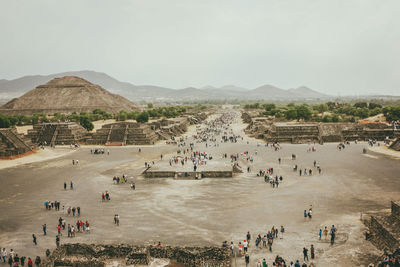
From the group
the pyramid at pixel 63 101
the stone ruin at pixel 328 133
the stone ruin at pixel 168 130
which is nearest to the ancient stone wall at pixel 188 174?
the stone ruin at pixel 328 133

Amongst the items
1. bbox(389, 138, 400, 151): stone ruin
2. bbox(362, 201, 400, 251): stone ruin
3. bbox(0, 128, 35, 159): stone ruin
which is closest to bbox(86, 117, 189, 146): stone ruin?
bbox(0, 128, 35, 159): stone ruin

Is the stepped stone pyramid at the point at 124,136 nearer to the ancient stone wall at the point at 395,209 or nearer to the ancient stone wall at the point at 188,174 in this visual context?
the ancient stone wall at the point at 188,174

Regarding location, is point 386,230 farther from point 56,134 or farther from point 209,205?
point 56,134

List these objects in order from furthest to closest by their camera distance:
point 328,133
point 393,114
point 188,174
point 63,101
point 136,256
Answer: point 63,101 < point 393,114 < point 328,133 < point 188,174 < point 136,256

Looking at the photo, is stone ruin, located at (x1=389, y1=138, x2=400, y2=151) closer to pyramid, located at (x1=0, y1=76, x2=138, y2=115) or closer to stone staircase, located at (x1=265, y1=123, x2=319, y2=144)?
stone staircase, located at (x1=265, y1=123, x2=319, y2=144)

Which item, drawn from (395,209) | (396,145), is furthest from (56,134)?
(396,145)

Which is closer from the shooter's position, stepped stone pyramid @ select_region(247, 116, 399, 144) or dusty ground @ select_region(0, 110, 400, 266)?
dusty ground @ select_region(0, 110, 400, 266)
